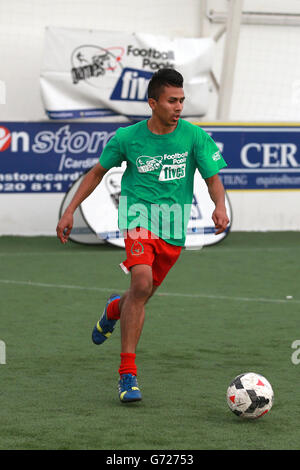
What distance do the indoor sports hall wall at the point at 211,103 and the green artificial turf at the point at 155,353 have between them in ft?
7.01

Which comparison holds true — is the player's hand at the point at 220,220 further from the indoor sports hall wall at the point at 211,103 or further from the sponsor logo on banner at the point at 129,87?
the sponsor logo on banner at the point at 129,87

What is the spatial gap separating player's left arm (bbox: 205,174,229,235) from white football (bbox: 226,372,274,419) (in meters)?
0.97

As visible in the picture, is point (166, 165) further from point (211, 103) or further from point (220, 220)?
point (211, 103)

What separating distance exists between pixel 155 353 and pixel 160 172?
166 cm

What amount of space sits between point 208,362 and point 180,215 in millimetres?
1204

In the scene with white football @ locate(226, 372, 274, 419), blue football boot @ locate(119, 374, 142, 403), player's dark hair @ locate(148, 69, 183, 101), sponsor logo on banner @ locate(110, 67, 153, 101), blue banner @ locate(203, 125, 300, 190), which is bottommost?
white football @ locate(226, 372, 274, 419)

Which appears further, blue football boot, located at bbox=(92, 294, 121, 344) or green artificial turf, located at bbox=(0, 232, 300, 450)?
blue football boot, located at bbox=(92, 294, 121, 344)

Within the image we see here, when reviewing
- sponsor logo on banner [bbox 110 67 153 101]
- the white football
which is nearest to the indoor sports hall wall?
sponsor logo on banner [bbox 110 67 153 101]

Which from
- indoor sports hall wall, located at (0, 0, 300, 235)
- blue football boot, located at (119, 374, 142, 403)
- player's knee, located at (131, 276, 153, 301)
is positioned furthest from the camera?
indoor sports hall wall, located at (0, 0, 300, 235)

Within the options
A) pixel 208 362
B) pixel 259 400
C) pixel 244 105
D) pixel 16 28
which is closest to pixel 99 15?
pixel 16 28

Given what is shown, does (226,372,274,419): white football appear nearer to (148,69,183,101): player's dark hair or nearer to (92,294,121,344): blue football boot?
(92,294,121,344): blue football boot

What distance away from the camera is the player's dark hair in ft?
19.0

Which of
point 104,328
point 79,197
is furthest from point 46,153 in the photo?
point 79,197

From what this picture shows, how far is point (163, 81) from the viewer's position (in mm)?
5812
